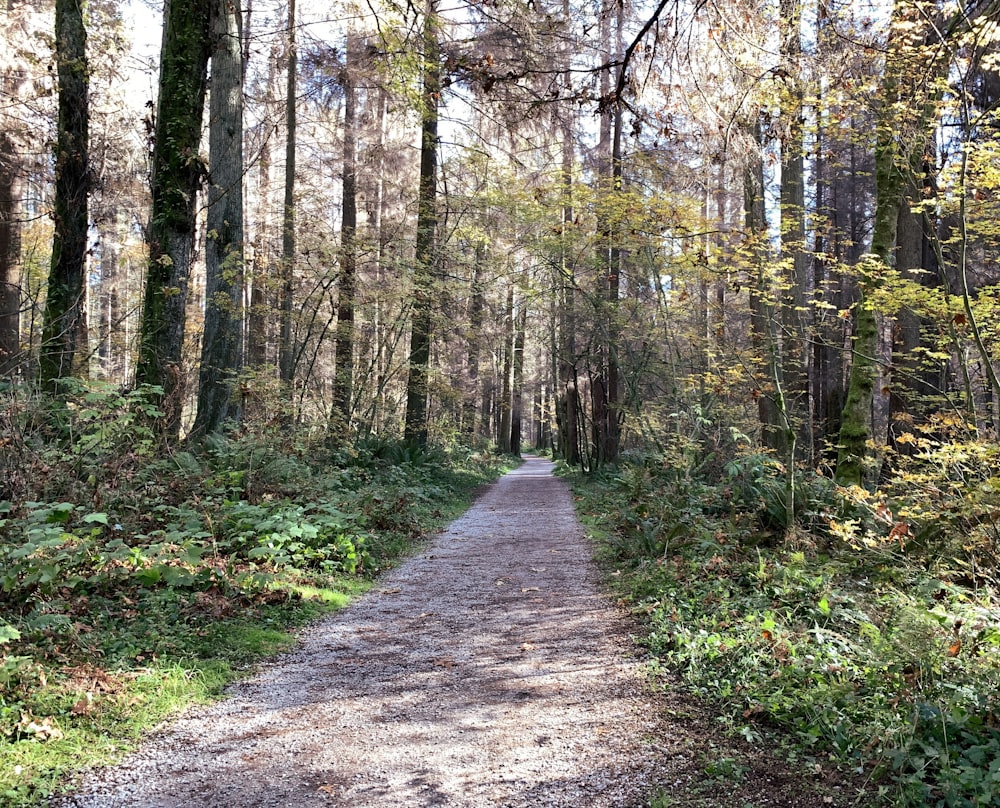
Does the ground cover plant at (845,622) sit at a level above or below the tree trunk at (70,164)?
below

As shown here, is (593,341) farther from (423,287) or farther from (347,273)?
(347,273)

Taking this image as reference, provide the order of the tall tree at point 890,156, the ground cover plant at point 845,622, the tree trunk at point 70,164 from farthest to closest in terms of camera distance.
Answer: the tree trunk at point 70,164, the tall tree at point 890,156, the ground cover plant at point 845,622

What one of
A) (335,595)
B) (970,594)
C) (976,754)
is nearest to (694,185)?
(970,594)

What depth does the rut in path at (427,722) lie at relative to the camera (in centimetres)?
280

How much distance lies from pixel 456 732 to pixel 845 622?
273 cm

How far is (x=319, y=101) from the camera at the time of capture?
46.8ft

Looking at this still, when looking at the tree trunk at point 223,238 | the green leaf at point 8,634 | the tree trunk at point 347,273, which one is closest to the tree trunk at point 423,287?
the tree trunk at point 347,273

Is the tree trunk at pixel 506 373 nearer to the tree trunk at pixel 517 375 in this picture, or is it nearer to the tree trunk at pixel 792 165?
the tree trunk at pixel 517 375

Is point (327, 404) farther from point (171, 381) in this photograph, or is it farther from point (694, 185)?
point (694, 185)

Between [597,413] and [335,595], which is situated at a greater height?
[597,413]

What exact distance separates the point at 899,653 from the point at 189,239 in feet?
27.6

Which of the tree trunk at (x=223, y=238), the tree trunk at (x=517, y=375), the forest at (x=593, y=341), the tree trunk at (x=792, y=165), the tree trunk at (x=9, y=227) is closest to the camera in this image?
the forest at (x=593, y=341)

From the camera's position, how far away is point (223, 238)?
951cm

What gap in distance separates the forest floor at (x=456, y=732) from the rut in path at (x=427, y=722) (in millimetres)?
11
